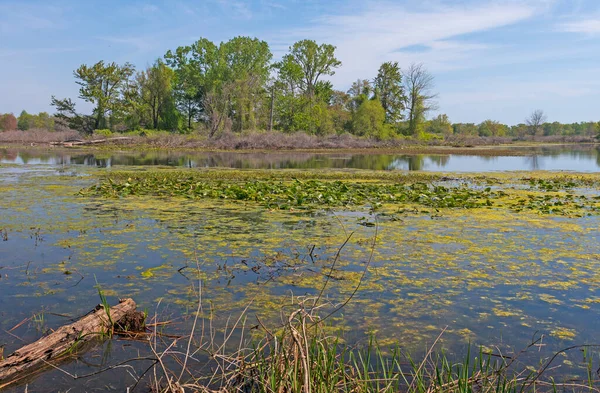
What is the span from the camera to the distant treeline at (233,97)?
50719 mm

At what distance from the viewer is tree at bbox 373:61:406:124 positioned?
6234cm

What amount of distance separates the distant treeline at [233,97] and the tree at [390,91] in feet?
0.57

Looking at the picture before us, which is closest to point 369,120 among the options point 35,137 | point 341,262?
point 35,137

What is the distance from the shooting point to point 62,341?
403cm

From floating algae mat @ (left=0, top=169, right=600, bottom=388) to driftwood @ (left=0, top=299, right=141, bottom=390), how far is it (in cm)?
48

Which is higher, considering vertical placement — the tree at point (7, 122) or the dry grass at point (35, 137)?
the tree at point (7, 122)

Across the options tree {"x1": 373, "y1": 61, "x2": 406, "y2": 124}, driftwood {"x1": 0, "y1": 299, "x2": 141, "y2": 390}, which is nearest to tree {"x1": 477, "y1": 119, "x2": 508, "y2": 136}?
tree {"x1": 373, "y1": 61, "x2": 406, "y2": 124}

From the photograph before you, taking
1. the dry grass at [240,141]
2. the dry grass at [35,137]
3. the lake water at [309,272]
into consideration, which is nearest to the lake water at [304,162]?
the dry grass at [240,141]

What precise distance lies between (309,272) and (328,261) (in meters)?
0.61

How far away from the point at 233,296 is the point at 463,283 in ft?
9.06

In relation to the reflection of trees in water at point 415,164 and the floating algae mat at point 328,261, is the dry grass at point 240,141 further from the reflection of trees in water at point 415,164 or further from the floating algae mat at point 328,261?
the floating algae mat at point 328,261

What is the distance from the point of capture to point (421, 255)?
279 inches


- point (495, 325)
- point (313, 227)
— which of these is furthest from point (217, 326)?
point (313, 227)

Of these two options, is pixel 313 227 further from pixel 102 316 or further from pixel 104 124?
pixel 104 124
